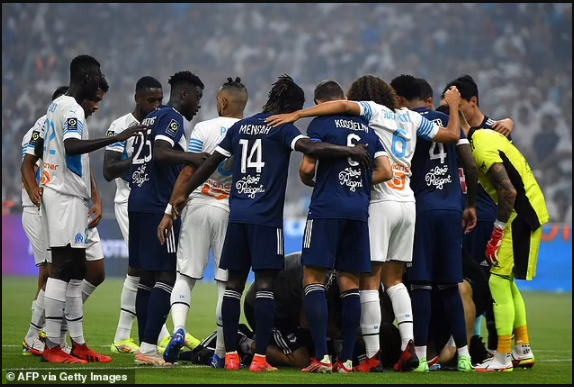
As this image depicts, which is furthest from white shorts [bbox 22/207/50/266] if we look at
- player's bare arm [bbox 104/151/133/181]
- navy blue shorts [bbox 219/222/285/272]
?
navy blue shorts [bbox 219/222/285/272]

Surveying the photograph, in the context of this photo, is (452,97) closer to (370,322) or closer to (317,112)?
(317,112)

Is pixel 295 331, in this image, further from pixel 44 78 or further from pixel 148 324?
pixel 44 78

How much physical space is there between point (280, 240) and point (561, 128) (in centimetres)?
2001

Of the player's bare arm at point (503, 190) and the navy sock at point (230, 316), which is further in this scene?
the player's bare arm at point (503, 190)

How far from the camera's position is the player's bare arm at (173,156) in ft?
25.9

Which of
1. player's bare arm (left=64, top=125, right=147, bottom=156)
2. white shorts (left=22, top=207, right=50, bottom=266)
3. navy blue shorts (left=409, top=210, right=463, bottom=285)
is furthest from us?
white shorts (left=22, top=207, right=50, bottom=266)

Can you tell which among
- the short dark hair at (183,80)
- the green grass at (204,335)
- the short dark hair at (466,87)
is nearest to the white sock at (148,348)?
the green grass at (204,335)

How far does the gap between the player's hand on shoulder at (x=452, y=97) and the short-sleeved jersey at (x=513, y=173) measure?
33 cm

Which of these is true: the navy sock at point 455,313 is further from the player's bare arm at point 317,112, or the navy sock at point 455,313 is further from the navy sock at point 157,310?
the navy sock at point 157,310

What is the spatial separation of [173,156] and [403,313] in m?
2.35

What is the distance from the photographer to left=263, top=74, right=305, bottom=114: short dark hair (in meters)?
7.81

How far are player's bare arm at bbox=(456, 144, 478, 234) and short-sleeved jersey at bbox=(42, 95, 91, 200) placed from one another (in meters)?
3.30

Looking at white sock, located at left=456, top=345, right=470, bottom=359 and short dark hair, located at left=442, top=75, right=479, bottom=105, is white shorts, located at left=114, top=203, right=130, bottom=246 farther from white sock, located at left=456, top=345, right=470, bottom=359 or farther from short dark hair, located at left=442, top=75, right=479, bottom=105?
white sock, located at left=456, top=345, right=470, bottom=359

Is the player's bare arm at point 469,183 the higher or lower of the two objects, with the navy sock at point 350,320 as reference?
higher
